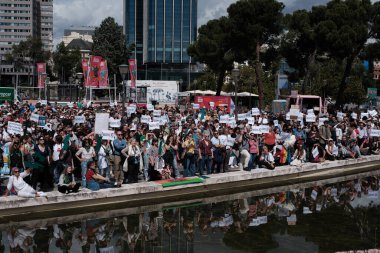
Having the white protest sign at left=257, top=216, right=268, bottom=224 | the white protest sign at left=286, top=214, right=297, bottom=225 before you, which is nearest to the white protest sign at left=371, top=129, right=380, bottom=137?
the white protest sign at left=286, top=214, right=297, bottom=225

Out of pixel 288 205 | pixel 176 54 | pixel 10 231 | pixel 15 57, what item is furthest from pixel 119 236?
pixel 176 54

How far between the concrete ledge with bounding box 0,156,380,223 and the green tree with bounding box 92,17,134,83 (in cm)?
5664

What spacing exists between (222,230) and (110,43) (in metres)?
64.3

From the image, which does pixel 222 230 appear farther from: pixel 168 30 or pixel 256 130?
pixel 168 30

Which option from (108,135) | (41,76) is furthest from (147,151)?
(41,76)

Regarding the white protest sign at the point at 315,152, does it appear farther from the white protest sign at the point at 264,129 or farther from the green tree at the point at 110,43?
the green tree at the point at 110,43

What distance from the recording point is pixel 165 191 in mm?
15492

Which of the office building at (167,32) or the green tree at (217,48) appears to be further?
the office building at (167,32)

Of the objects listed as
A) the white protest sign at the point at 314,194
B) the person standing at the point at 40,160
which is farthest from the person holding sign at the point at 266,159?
the person standing at the point at 40,160

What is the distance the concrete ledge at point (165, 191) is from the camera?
13.2 meters

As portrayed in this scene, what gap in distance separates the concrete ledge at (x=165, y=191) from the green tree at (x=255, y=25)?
77.3 feet

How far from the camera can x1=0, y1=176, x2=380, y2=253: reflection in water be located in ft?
37.6

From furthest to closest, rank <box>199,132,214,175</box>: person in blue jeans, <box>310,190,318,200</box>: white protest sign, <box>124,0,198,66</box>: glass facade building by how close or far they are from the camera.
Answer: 1. <box>124,0,198,66</box>: glass facade building
2. <box>199,132,214,175</box>: person in blue jeans
3. <box>310,190,318,200</box>: white protest sign

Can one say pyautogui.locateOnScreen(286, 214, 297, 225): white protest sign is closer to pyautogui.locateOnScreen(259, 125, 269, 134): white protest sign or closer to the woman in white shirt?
pyautogui.locateOnScreen(259, 125, 269, 134): white protest sign
